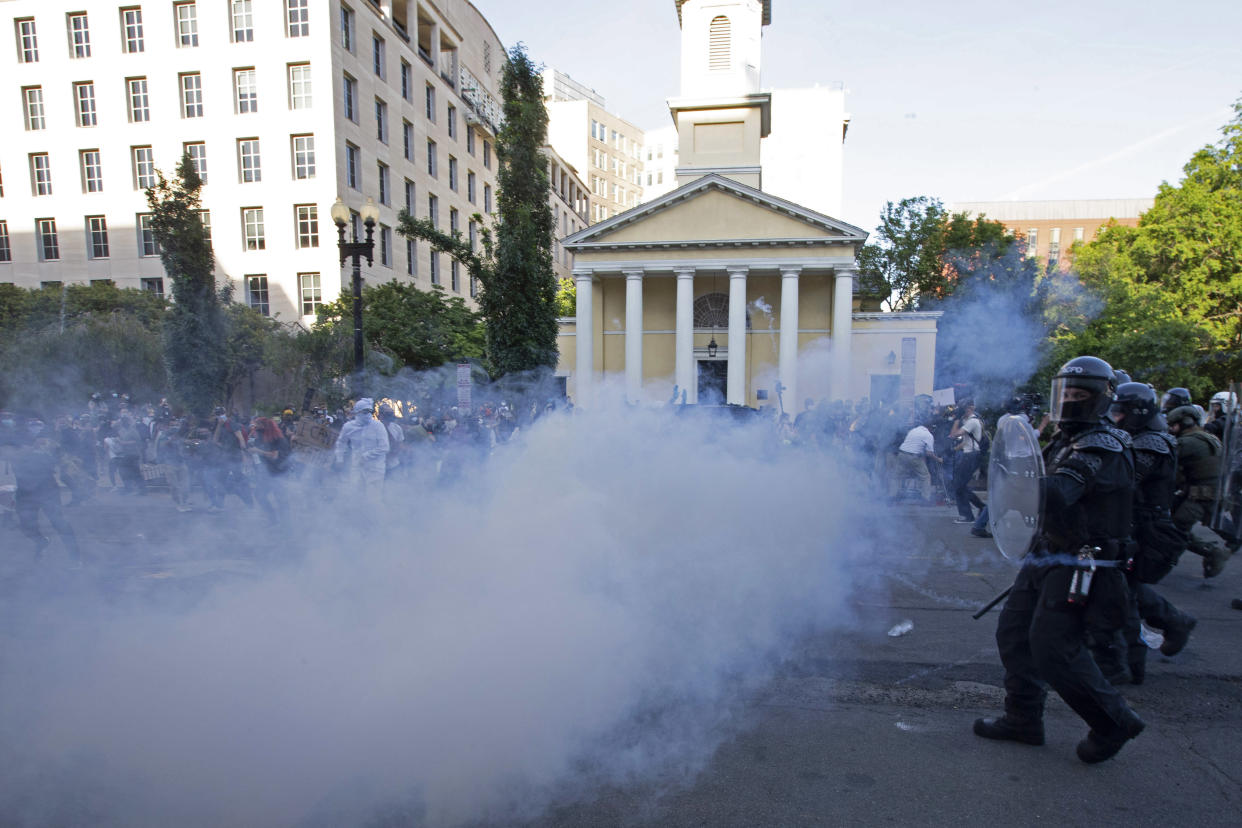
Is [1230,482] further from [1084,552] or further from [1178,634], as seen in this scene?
[1084,552]

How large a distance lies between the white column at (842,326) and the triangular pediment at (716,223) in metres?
1.43

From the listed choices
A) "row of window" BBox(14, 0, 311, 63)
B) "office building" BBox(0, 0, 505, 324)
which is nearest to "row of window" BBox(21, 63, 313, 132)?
"office building" BBox(0, 0, 505, 324)

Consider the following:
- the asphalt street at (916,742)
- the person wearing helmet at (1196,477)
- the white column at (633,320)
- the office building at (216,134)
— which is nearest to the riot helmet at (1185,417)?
the person wearing helmet at (1196,477)

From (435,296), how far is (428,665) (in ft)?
74.2

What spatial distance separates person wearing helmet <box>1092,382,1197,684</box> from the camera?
3557 mm

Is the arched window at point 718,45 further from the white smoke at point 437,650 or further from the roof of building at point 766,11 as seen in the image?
the white smoke at point 437,650

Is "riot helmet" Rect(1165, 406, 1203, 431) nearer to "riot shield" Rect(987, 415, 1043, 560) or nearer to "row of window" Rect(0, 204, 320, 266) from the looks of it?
"riot shield" Rect(987, 415, 1043, 560)

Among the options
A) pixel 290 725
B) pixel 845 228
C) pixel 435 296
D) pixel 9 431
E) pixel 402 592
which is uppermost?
pixel 845 228

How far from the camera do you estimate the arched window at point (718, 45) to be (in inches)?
1109

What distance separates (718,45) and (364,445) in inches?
1115

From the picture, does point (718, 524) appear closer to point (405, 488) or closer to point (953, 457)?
point (405, 488)

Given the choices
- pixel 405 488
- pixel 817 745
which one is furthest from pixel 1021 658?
pixel 405 488

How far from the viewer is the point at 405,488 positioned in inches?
167

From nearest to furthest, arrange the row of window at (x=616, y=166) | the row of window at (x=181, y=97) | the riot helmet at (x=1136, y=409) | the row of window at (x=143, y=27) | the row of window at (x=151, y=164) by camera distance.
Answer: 1. the riot helmet at (x=1136, y=409)
2. the row of window at (x=143, y=27)
3. the row of window at (x=181, y=97)
4. the row of window at (x=151, y=164)
5. the row of window at (x=616, y=166)
